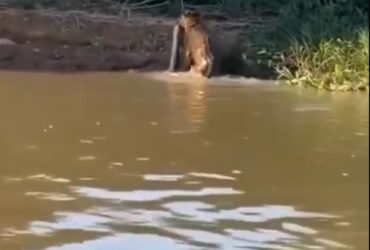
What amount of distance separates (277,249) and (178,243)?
1.62 ft

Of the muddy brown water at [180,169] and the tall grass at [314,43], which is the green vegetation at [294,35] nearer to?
the tall grass at [314,43]

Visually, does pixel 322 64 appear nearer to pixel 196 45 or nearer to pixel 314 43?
pixel 314 43

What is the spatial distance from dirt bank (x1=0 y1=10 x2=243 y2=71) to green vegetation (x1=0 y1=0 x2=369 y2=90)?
1.96 ft

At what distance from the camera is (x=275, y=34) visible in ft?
45.7

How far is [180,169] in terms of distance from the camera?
24.8 feet

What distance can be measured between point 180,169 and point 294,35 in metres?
6.05

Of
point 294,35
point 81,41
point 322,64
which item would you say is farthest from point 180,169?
point 81,41

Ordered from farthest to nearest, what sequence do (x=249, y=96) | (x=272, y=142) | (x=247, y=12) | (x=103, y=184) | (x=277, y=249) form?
(x=247, y=12), (x=249, y=96), (x=272, y=142), (x=103, y=184), (x=277, y=249)

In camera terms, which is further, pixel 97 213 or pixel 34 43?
pixel 34 43

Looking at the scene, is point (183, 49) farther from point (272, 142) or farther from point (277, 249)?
point (277, 249)

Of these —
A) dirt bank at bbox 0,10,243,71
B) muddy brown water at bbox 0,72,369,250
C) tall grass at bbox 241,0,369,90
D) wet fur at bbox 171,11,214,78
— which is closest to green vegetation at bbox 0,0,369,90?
tall grass at bbox 241,0,369,90

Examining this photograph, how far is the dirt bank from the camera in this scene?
45.9ft

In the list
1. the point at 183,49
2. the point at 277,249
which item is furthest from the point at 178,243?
the point at 183,49

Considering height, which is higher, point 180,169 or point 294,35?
point 294,35
